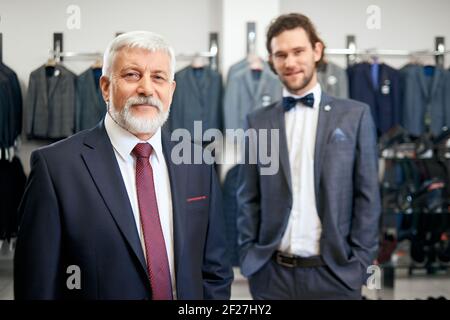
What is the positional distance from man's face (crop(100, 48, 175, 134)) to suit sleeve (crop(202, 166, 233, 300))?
0.43 feet

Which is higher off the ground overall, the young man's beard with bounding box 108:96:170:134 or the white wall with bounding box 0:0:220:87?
the white wall with bounding box 0:0:220:87

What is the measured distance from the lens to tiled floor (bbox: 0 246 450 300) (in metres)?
0.72

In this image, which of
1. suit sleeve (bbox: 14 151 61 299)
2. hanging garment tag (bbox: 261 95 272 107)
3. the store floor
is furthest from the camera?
hanging garment tag (bbox: 261 95 272 107)

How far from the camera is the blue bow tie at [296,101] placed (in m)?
0.92

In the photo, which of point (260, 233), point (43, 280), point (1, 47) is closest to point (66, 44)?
point (1, 47)

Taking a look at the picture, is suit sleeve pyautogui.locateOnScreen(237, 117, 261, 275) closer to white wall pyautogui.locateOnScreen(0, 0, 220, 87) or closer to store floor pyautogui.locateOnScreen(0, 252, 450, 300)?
store floor pyautogui.locateOnScreen(0, 252, 450, 300)

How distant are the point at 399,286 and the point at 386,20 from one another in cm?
77

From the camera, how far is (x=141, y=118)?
645 millimetres

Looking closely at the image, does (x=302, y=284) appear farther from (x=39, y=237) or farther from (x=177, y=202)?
(x=39, y=237)

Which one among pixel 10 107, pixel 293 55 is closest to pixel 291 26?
pixel 293 55

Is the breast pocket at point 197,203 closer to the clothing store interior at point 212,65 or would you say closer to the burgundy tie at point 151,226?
the burgundy tie at point 151,226

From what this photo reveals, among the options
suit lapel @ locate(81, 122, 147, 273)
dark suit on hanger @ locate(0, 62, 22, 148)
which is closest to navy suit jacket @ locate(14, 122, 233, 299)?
suit lapel @ locate(81, 122, 147, 273)
